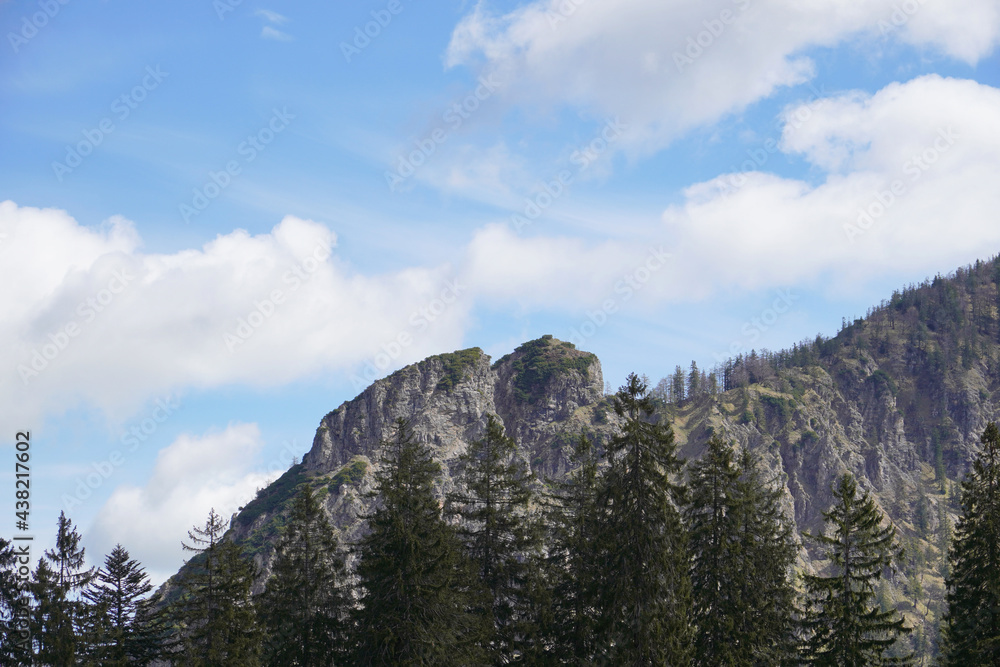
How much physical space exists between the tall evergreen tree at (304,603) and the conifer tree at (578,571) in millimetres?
15145

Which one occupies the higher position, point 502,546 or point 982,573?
point 502,546

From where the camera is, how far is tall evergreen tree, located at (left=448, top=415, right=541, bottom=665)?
50.8 meters

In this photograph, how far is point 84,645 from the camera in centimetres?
5175

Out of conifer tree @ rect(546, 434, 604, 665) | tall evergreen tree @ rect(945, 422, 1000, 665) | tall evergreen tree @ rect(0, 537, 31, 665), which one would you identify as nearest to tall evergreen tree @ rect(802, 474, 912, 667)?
tall evergreen tree @ rect(945, 422, 1000, 665)

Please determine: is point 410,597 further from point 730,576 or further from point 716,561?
point 730,576

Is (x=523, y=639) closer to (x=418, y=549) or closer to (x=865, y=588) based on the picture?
(x=418, y=549)

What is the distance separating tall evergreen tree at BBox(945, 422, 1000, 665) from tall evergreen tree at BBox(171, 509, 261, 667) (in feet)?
131

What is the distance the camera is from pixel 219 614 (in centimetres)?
5206

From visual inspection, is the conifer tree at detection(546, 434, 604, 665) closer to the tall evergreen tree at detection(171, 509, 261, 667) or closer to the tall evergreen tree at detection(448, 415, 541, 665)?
the tall evergreen tree at detection(448, 415, 541, 665)

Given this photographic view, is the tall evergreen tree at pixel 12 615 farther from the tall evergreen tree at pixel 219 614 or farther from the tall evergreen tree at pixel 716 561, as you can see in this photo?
the tall evergreen tree at pixel 716 561

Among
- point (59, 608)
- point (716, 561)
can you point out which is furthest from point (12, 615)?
point (716, 561)

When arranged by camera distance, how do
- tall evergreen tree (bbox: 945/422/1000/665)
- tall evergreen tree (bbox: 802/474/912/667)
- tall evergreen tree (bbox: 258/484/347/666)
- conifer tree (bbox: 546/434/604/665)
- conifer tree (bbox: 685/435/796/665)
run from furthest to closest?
tall evergreen tree (bbox: 258/484/347/666) < tall evergreen tree (bbox: 802/474/912/667) < conifer tree (bbox: 685/435/796/665) < tall evergreen tree (bbox: 945/422/1000/665) < conifer tree (bbox: 546/434/604/665)

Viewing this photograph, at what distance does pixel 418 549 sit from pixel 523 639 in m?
10.5

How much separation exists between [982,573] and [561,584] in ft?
73.3
